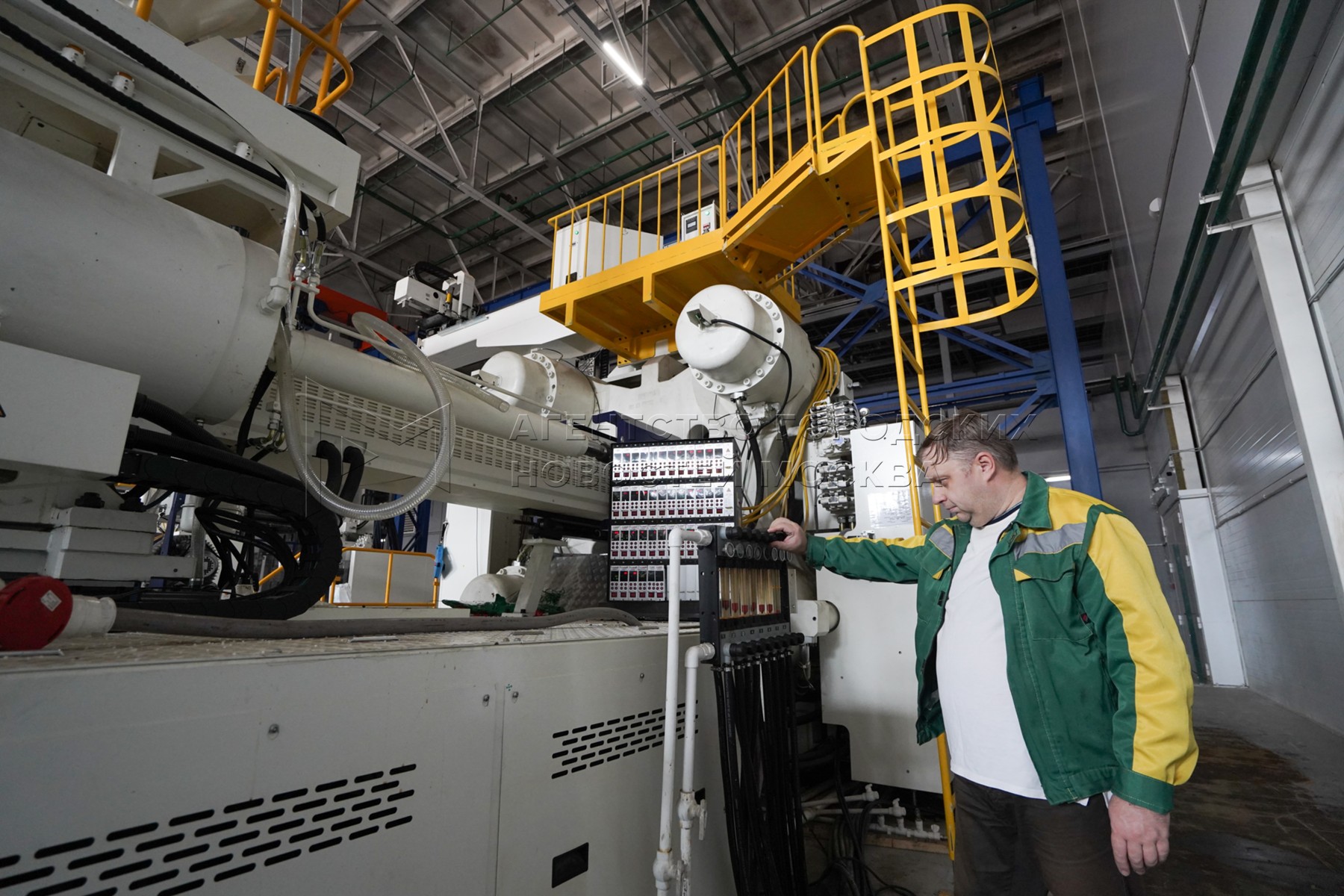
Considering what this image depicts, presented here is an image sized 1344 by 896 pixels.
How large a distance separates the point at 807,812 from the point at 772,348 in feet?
7.09

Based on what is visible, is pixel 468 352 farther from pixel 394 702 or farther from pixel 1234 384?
pixel 1234 384

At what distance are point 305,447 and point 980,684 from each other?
1909 millimetres

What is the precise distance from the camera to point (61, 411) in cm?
116

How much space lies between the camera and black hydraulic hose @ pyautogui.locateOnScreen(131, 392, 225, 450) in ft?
4.63

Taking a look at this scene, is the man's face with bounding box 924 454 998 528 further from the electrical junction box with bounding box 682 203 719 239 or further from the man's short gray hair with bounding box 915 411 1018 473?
the electrical junction box with bounding box 682 203 719 239

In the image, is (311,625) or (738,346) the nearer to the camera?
(311,625)

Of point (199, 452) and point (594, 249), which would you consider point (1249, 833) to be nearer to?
point (199, 452)

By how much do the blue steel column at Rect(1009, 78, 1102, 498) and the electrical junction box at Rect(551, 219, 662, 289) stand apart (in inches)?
142

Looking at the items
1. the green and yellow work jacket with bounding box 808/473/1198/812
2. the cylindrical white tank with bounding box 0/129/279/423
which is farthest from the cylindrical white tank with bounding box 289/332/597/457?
the green and yellow work jacket with bounding box 808/473/1198/812

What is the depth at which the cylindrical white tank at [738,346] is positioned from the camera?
3098 mm

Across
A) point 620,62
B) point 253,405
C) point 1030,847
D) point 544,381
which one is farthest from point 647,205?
point 1030,847

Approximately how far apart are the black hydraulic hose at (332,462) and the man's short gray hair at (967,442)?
5.66 ft

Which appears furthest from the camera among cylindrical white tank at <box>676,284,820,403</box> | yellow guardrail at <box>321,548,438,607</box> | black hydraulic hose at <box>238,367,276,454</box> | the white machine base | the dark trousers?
cylindrical white tank at <box>676,284,820,403</box>

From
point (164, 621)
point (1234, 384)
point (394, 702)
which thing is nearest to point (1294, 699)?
point (1234, 384)
